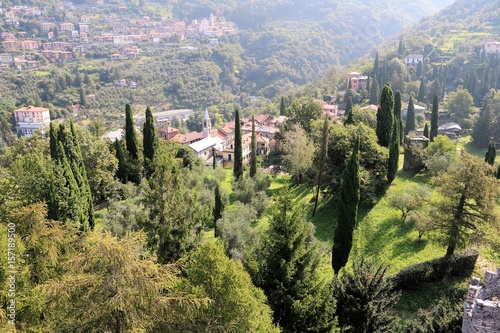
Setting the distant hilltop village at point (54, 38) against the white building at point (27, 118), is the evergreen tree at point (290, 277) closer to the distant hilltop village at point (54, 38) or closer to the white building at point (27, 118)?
the white building at point (27, 118)

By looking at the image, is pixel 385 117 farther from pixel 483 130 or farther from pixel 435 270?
pixel 483 130

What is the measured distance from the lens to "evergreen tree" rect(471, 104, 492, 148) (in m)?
57.1

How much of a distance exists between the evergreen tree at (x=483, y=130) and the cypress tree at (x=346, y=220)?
49.4 metres

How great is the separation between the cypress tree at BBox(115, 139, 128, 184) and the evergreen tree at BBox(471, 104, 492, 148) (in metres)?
54.3

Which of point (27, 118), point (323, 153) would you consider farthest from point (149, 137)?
point (27, 118)

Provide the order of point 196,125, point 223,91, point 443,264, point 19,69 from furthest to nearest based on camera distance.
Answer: point 223,91
point 19,69
point 196,125
point 443,264

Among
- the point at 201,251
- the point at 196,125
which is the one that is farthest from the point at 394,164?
the point at 196,125

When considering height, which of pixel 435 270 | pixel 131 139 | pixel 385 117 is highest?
pixel 385 117

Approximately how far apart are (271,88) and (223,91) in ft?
63.9

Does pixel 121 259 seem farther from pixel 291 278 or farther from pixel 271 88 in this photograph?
pixel 271 88

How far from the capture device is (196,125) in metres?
106

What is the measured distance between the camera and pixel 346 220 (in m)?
18.7

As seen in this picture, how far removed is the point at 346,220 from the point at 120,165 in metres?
22.5

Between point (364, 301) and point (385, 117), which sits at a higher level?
point (385, 117)
